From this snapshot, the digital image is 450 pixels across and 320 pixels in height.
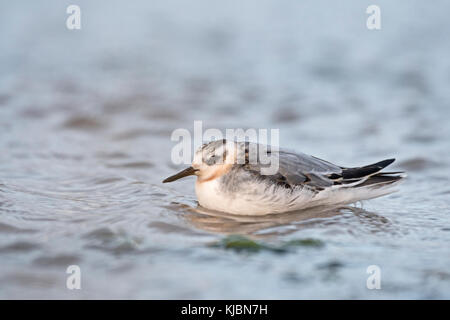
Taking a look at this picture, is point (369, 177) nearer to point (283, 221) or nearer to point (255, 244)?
point (283, 221)

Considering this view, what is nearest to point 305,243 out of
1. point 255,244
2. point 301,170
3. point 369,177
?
point 255,244

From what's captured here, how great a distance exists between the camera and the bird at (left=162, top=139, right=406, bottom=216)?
6794mm

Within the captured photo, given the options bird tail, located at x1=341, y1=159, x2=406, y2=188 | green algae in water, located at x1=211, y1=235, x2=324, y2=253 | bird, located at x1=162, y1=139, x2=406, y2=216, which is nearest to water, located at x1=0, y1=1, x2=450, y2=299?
green algae in water, located at x1=211, y1=235, x2=324, y2=253

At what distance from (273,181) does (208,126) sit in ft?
13.7

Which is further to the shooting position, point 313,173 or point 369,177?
point 369,177

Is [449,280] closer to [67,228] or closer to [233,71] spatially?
Result: [67,228]

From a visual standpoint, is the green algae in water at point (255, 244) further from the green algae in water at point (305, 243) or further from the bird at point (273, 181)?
the bird at point (273, 181)

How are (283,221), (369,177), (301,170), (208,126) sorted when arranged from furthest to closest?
(208,126) < (369,177) < (301,170) < (283,221)

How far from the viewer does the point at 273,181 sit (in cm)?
680

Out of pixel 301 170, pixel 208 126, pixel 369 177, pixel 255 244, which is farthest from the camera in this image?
pixel 208 126

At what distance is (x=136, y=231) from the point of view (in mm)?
6203

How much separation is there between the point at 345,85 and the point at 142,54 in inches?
179

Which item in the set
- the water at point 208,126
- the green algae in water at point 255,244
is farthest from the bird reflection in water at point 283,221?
the green algae in water at point 255,244

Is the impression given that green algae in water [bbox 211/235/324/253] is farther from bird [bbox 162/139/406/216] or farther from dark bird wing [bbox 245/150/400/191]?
dark bird wing [bbox 245/150/400/191]
